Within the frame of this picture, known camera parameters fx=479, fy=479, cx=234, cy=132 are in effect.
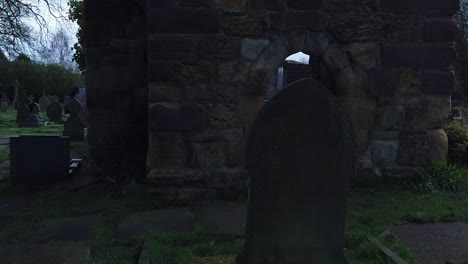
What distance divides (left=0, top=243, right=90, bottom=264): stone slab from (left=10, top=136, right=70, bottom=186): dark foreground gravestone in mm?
3364

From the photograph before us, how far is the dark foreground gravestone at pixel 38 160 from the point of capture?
745 centimetres

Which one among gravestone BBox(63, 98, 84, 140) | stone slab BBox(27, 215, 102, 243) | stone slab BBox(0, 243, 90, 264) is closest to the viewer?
stone slab BBox(0, 243, 90, 264)

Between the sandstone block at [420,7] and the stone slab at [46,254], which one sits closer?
the stone slab at [46,254]

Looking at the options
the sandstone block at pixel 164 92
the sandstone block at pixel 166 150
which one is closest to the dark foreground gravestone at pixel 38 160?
the sandstone block at pixel 166 150

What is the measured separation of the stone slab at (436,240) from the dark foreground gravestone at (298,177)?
1.25 m

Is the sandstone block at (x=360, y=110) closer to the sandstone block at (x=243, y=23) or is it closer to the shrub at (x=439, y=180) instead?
the shrub at (x=439, y=180)

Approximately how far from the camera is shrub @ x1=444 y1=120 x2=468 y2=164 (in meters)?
7.42

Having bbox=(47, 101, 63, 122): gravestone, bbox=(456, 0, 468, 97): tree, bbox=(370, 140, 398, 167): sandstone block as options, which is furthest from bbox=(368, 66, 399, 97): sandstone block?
bbox=(456, 0, 468, 97): tree

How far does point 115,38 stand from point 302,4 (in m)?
3.11

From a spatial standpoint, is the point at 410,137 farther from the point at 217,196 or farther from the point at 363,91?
the point at 217,196

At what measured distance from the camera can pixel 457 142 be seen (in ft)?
24.9

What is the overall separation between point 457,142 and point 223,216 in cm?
439

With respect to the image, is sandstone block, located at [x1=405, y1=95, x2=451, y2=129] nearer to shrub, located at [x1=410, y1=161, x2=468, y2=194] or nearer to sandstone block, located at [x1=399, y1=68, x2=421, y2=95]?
sandstone block, located at [x1=399, y1=68, x2=421, y2=95]

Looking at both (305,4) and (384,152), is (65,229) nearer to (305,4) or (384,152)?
(305,4)
